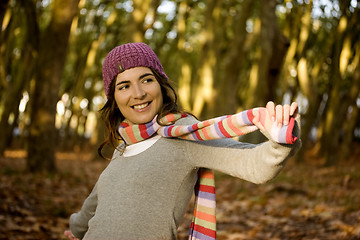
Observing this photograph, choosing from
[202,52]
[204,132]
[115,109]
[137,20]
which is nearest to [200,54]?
[202,52]

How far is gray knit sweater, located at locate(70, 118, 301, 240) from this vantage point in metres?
1.98

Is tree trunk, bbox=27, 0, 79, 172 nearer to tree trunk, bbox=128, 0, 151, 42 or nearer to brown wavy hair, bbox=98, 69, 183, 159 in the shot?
tree trunk, bbox=128, 0, 151, 42

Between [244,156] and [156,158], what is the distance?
0.47 m

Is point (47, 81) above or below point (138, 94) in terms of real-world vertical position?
above

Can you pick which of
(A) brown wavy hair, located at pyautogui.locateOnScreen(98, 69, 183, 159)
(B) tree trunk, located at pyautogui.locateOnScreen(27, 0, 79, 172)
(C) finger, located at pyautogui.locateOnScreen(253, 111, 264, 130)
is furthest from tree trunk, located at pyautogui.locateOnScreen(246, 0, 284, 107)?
(C) finger, located at pyautogui.locateOnScreen(253, 111, 264, 130)

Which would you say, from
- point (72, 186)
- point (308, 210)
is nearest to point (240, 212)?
point (308, 210)

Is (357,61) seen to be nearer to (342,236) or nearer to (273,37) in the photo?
(273,37)

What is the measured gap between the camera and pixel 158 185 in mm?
2045

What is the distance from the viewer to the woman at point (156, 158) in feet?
6.07

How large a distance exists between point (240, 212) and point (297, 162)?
9.45 m

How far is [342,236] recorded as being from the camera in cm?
463

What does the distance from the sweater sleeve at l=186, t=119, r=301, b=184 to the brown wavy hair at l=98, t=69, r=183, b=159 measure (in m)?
0.34

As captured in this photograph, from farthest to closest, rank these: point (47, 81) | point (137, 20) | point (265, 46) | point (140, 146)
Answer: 1. point (137, 20)
2. point (47, 81)
3. point (265, 46)
4. point (140, 146)

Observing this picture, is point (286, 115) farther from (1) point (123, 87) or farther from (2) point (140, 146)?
(1) point (123, 87)
